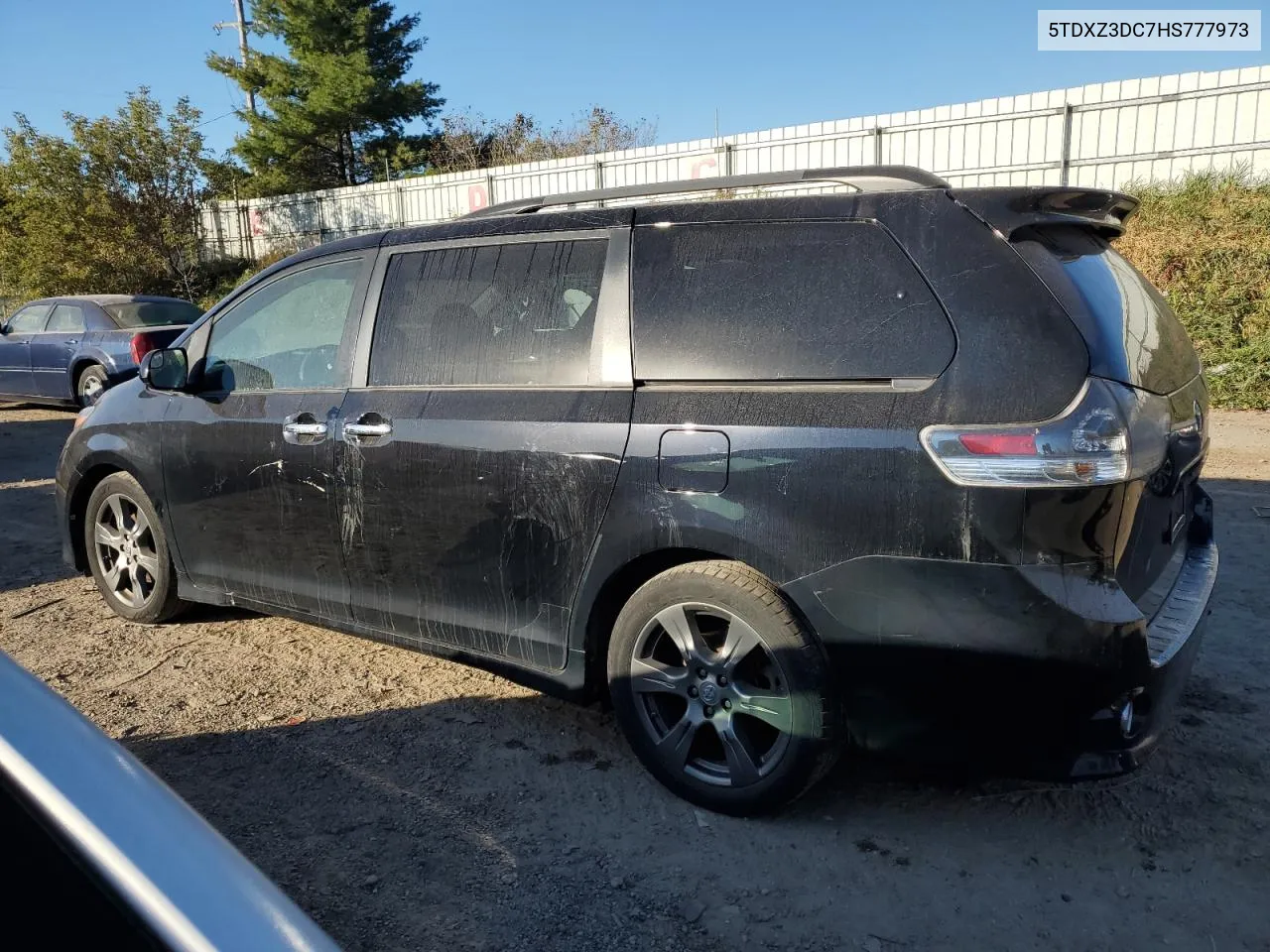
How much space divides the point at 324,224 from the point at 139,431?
22369mm

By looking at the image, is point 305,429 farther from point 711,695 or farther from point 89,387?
point 89,387

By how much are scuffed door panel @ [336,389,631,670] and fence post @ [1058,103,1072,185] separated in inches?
511

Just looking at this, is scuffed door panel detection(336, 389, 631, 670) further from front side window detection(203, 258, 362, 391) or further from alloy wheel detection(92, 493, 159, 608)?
alloy wheel detection(92, 493, 159, 608)

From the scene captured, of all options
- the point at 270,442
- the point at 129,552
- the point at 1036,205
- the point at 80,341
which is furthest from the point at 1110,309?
the point at 80,341

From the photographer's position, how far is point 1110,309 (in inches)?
104

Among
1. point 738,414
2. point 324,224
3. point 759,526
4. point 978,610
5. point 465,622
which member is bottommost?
point 465,622

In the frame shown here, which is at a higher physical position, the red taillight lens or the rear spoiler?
the rear spoiler

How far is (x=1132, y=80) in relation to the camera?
13.1 metres

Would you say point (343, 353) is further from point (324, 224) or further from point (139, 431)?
point (324, 224)

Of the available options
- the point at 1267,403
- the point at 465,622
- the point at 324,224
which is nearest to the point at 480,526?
the point at 465,622

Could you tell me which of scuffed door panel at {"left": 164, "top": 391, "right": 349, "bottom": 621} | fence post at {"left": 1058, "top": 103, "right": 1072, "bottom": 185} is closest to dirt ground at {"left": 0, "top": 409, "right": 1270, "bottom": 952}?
scuffed door panel at {"left": 164, "top": 391, "right": 349, "bottom": 621}

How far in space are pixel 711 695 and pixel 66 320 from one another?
39.1ft

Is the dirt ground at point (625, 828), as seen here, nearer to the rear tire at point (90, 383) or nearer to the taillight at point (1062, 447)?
the taillight at point (1062, 447)

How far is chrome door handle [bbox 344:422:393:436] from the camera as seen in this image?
3.48m
